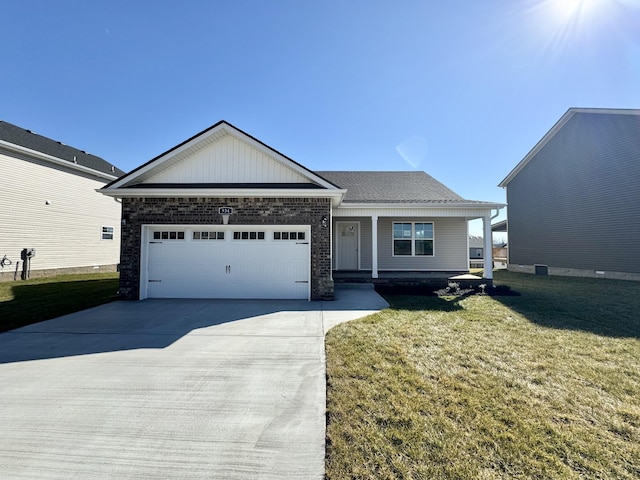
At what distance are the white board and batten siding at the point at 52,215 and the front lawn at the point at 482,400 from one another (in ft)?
52.0

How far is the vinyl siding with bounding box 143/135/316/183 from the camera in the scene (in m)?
9.11

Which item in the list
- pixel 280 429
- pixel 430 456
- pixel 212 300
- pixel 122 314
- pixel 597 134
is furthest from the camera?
pixel 597 134

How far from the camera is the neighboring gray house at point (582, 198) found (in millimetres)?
13344

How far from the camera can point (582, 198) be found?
15.2 metres

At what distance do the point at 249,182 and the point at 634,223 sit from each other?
666 inches

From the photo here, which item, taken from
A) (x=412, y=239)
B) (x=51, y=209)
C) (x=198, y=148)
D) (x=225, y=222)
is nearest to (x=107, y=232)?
(x=51, y=209)

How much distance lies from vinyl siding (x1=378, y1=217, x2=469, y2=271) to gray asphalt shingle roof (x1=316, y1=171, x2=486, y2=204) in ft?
3.94

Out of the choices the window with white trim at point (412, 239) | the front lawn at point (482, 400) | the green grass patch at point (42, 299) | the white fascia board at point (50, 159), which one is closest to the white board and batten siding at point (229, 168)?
the green grass patch at point (42, 299)

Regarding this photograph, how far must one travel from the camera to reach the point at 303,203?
8.73 m

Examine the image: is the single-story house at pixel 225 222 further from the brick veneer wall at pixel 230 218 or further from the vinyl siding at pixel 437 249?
the vinyl siding at pixel 437 249

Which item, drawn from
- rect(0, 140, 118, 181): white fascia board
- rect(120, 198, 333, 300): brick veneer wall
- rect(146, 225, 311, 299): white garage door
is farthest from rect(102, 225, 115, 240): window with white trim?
rect(146, 225, 311, 299): white garage door

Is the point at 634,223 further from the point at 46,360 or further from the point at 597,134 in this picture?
the point at 46,360

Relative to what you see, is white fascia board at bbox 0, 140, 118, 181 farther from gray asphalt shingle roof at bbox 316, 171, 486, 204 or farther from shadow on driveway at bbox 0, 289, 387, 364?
gray asphalt shingle roof at bbox 316, 171, 486, 204

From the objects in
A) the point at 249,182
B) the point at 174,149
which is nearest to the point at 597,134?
the point at 249,182
